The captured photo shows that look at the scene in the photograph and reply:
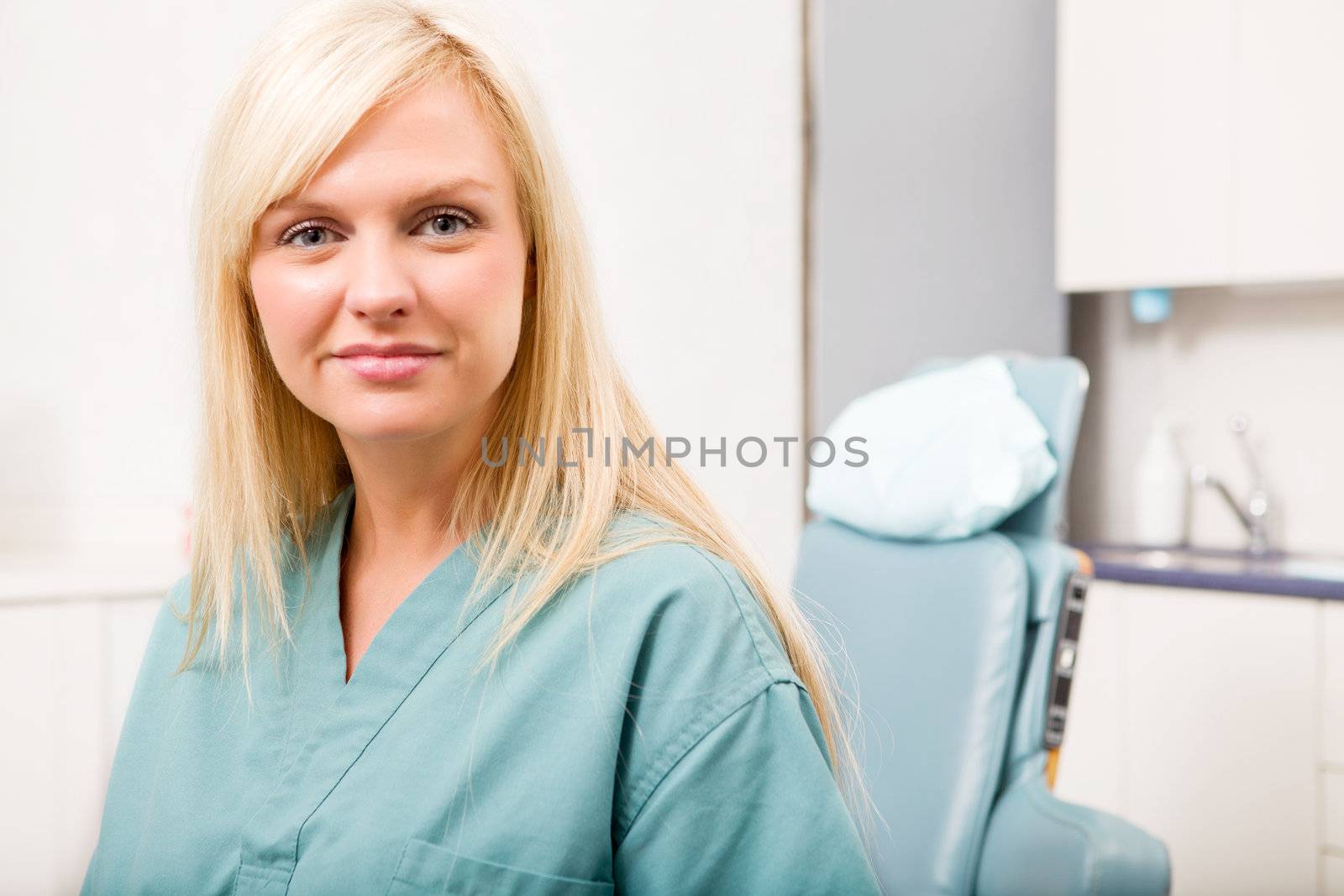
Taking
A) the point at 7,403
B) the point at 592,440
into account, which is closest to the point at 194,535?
the point at 592,440

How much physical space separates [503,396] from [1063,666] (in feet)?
2.59

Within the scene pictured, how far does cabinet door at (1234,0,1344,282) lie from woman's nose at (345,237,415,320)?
2214mm

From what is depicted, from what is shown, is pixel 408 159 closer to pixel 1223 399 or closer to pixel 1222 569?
pixel 1222 569

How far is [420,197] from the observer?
841 millimetres

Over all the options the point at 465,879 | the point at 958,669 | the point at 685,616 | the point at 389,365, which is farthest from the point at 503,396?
the point at 958,669

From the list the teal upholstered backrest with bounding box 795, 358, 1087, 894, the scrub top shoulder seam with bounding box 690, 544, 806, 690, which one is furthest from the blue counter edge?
the scrub top shoulder seam with bounding box 690, 544, 806, 690

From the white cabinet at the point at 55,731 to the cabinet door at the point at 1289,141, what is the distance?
90.2 inches

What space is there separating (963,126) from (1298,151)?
682mm

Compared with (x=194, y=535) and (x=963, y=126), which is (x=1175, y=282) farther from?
(x=194, y=535)

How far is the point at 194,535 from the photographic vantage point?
1109mm

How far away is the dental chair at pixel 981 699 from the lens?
4.39 ft

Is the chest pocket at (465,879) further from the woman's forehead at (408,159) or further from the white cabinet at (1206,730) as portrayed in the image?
the white cabinet at (1206,730)

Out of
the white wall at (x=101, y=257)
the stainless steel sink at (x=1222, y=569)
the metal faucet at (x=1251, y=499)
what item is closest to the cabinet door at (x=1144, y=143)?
the metal faucet at (x=1251, y=499)

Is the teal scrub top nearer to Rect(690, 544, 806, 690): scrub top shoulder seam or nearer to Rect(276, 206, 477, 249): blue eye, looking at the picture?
Rect(690, 544, 806, 690): scrub top shoulder seam
